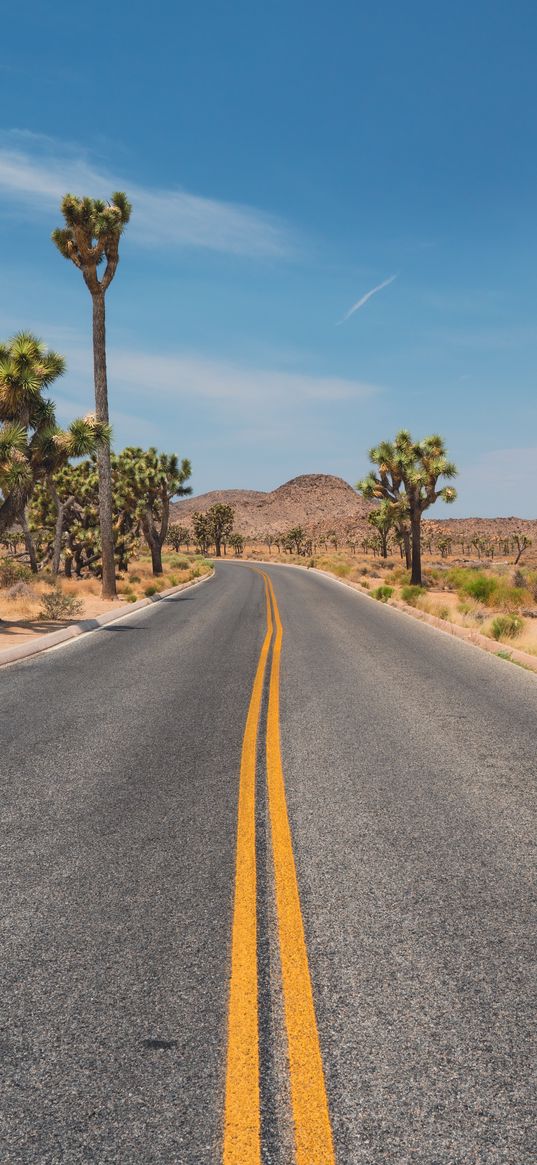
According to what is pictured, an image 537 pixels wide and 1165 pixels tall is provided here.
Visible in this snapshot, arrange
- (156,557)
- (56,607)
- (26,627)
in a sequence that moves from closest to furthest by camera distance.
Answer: (26,627), (56,607), (156,557)

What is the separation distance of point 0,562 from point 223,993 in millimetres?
29769

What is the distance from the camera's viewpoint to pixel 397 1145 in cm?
204

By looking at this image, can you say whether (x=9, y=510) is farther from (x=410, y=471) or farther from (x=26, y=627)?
(x=410, y=471)

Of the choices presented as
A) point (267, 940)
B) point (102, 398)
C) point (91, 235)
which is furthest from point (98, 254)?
point (267, 940)

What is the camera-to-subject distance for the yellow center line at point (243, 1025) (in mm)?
2070

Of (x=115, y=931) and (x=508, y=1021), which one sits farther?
(x=115, y=931)

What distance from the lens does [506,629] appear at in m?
15.0

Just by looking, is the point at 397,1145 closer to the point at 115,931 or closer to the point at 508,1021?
the point at 508,1021

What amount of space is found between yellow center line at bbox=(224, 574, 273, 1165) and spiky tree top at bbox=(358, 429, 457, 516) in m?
29.5

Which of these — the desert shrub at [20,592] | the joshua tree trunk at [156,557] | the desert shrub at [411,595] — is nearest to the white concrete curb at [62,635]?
the desert shrub at [20,592]

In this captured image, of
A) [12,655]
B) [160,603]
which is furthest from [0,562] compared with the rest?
[12,655]

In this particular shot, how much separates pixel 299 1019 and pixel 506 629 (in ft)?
44.4

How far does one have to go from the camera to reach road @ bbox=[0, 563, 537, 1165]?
7.05ft

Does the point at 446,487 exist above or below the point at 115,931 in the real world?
above
